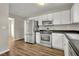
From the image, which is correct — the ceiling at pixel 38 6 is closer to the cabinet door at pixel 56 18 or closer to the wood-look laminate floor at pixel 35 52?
the cabinet door at pixel 56 18

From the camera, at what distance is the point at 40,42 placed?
13.8ft

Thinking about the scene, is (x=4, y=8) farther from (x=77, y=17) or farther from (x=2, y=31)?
(x=77, y=17)

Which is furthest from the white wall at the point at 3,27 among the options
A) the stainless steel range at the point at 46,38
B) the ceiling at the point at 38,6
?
the stainless steel range at the point at 46,38

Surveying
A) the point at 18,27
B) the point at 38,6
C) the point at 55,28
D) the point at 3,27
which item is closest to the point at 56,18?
the point at 55,28

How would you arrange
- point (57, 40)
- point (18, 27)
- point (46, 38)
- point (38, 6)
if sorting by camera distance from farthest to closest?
1. point (18, 27)
2. point (46, 38)
3. point (57, 40)
4. point (38, 6)

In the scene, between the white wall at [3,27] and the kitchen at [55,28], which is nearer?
the white wall at [3,27]

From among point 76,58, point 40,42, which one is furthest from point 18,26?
point 76,58

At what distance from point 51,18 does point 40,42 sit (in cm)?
151

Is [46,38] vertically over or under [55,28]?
under

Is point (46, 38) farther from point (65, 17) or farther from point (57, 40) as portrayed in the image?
point (65, 17)

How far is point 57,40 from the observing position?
3.44m

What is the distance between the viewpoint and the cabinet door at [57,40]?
10.9 feet

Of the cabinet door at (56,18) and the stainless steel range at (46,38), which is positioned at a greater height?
the cabinet door at (56,18)

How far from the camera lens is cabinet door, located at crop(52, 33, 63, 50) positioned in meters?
3.32
